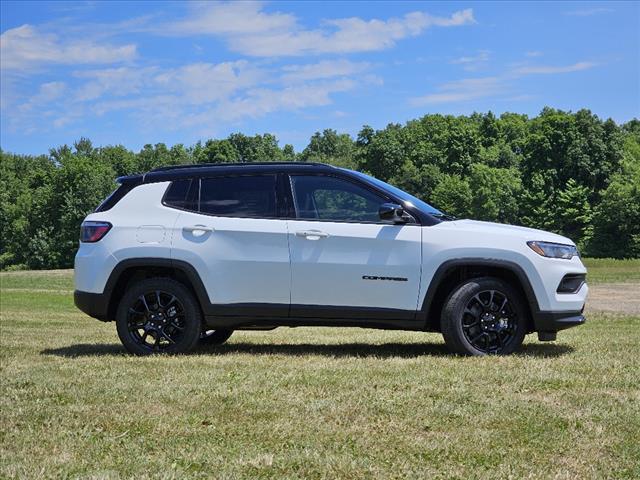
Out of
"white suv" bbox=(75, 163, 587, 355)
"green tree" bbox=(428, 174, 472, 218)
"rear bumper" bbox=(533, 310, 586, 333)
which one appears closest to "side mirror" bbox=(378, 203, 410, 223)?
"white suv" bbox=(75, 163, 587, 355)

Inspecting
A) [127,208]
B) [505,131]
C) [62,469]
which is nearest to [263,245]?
[127,208]

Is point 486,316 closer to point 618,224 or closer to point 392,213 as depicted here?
point 392,213

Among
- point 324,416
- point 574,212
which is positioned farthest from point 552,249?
point 574,212

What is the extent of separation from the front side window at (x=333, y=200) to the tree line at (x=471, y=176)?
6869 cm

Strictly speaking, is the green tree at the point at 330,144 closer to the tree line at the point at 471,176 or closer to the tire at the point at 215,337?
the tree line at the point at 471,176

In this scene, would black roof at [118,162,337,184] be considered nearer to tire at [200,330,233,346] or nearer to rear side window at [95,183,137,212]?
rear side window at [95,183,137,212]

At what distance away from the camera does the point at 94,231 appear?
8.55m

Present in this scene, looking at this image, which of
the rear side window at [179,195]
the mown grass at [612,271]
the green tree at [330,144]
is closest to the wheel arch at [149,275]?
the rear side window at [179,195]

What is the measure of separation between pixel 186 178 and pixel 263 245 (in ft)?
3.64

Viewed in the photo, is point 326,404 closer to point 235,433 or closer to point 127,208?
point 235,433

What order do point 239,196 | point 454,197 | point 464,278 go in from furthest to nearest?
point 454,197
point 239,196
point 464,278

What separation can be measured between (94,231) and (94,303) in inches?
28.3

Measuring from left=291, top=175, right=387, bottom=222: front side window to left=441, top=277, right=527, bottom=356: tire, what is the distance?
3.60 feet

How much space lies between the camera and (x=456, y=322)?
7.80 m
